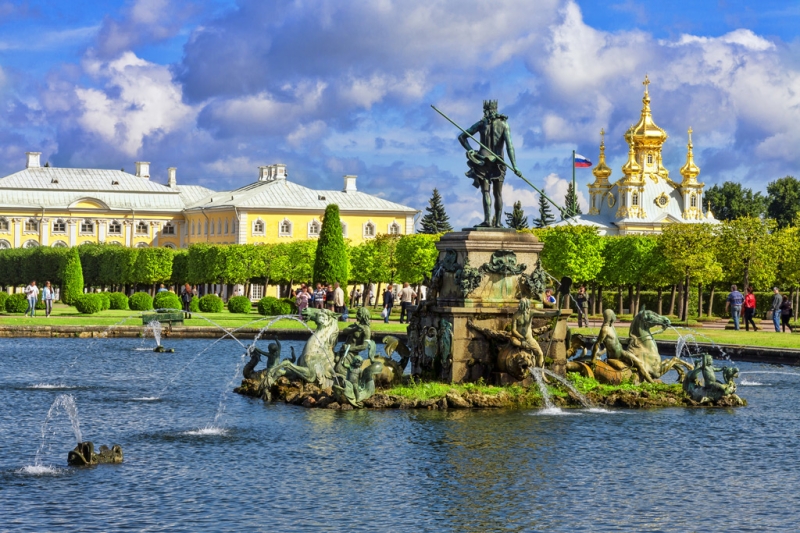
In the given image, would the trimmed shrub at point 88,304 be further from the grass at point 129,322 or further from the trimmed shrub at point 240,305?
the trimmed shrub at point 240,305

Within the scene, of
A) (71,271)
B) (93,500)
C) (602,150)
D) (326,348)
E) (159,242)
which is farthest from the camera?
(602,150)

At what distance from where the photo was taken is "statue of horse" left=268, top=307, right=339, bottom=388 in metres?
17.2

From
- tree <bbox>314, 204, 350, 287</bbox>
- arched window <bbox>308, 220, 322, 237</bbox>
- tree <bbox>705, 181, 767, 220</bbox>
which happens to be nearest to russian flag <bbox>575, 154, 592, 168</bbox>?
tree <bbox>314, 204, 350, 287</bbox>

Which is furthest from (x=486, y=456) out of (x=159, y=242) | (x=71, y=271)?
(x=159, y=242)

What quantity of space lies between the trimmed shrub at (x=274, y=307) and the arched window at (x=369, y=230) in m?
44.8

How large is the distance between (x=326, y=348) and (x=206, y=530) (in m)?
7.56

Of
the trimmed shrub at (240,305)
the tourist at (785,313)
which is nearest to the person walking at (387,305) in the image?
the trimmed shrub at (240,305)

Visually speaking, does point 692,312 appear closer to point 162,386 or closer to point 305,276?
point 305,276

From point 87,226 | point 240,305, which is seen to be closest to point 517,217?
point 87,226

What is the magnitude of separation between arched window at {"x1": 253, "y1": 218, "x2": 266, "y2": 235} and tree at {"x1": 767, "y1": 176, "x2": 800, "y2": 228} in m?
39.3

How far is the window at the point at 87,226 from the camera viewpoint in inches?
3615

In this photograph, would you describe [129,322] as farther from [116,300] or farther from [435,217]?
[435,217]

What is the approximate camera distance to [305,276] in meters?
64.5

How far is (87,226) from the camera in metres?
91.9
